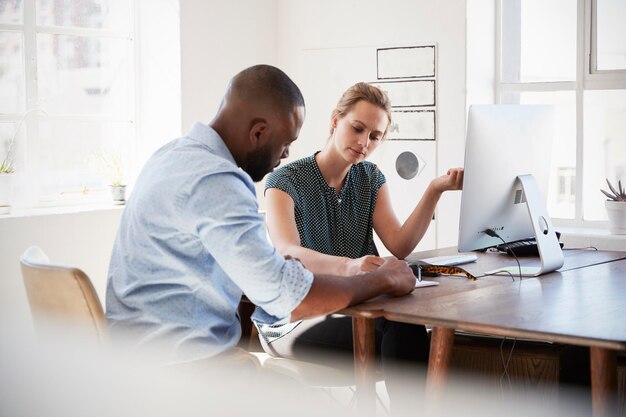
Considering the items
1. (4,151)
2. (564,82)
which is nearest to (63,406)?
(4,151)

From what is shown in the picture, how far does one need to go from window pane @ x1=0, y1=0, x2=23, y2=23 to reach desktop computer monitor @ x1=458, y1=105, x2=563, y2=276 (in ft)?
9.45

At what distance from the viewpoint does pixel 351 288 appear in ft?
7.04

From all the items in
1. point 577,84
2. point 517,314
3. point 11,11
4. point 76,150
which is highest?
point 11,11

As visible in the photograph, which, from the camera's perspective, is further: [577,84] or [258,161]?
[577,84]

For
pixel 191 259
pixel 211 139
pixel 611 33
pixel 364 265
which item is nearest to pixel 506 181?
pixel 364 265

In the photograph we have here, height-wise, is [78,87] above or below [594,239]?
above

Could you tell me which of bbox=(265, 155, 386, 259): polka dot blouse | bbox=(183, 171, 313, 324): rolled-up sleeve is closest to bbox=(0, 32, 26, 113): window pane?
bbox=(265, 155, 386, 259): polka dot blouse

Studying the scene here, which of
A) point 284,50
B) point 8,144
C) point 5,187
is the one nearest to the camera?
point 5,187

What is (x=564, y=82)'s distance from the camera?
4723 millimetres

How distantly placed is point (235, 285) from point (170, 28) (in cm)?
319

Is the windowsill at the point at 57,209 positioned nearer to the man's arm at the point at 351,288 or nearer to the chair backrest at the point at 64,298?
the chair backrest at the point at 64,298

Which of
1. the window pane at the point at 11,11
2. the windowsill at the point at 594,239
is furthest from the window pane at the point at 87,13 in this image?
the windowsill at the point at 594,239

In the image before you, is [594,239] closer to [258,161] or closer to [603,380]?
[603,380]

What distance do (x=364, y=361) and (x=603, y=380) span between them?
25.5 inches
